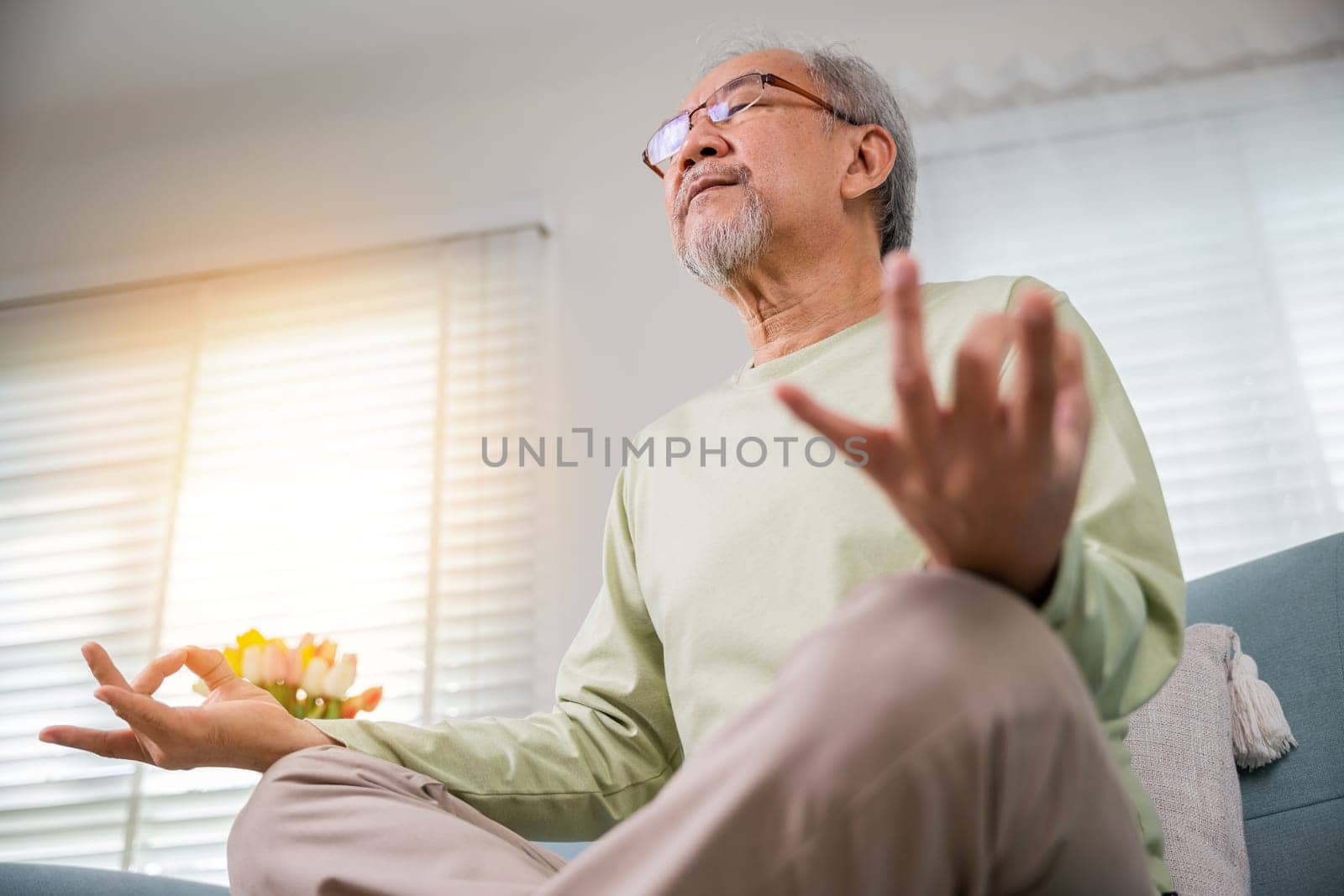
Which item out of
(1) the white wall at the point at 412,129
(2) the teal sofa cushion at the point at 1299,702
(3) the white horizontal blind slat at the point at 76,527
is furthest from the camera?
(1) the white wall at the point at 412,129

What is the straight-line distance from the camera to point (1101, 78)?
2.83 meters

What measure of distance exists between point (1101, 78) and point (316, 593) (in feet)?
7.48

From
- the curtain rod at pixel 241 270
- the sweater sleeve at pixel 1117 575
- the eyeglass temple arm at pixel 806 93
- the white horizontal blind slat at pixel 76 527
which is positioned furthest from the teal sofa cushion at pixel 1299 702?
the white horizontal blind slat at pixel 76 527

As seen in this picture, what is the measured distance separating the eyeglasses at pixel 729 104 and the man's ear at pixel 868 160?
0.03m

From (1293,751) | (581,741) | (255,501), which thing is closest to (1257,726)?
(1293,751)

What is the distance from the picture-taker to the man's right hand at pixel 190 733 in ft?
3.41

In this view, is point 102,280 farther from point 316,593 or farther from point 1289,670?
point 1289,670

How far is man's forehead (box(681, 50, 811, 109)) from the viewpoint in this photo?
1704 mm

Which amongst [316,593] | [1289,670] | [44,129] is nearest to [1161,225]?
[1289,670]

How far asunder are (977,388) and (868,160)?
4.14 feet

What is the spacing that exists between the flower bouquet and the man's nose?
0.98m

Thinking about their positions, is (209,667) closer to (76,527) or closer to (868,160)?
(868,160)

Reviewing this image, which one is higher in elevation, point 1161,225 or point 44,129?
point 44,129

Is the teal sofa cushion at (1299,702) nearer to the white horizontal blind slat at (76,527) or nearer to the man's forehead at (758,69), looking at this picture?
the man's forehead at (758,69)
